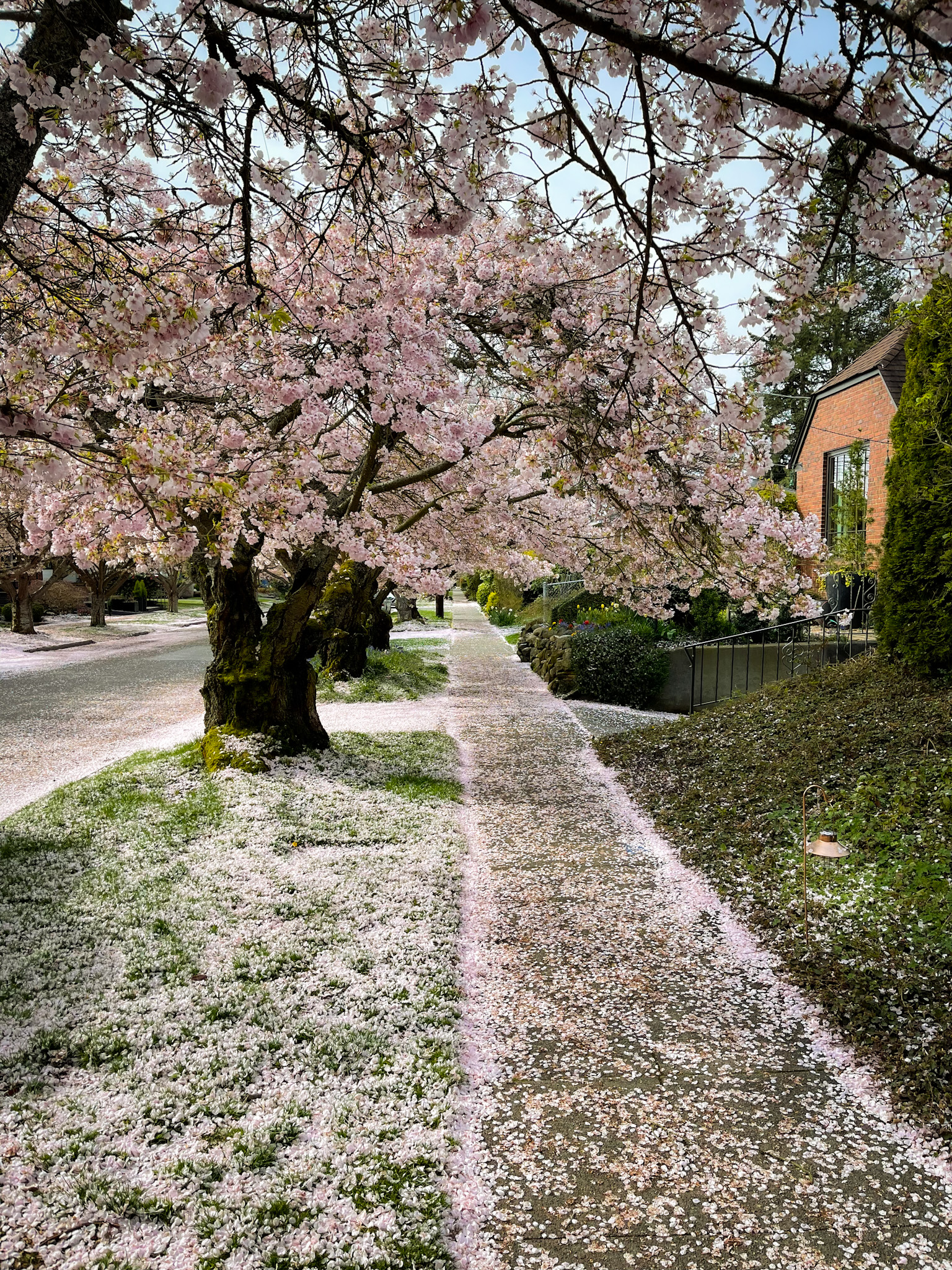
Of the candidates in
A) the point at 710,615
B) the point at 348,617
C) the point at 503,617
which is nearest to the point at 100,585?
the point at 503,617

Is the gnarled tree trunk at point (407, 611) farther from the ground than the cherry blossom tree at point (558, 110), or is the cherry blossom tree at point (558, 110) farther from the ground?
the cherry blossom tree at point (558, 110)

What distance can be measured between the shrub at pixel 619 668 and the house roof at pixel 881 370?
7.13 meters

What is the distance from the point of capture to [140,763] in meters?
8.42

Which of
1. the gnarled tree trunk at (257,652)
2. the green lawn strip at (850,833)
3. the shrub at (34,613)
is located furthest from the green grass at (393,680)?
the shrub at (34,613)

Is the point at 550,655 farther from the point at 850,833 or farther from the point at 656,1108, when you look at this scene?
the point at 656,1108

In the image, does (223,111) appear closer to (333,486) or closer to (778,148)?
(778,148)

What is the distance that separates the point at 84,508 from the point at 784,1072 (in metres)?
6.87

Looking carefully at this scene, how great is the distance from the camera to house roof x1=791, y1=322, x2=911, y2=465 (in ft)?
54.9

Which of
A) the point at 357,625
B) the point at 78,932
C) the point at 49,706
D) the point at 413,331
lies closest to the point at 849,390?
the point at 357,625

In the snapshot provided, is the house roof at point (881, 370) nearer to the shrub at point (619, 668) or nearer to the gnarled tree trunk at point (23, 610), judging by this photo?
the shrub at point (619, 668)

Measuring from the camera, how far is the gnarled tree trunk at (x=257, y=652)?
872 centimetres

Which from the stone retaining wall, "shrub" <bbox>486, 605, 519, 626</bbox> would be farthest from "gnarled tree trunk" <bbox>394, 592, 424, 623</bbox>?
the stone retaining wall

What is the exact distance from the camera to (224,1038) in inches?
141

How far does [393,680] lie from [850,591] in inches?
377
